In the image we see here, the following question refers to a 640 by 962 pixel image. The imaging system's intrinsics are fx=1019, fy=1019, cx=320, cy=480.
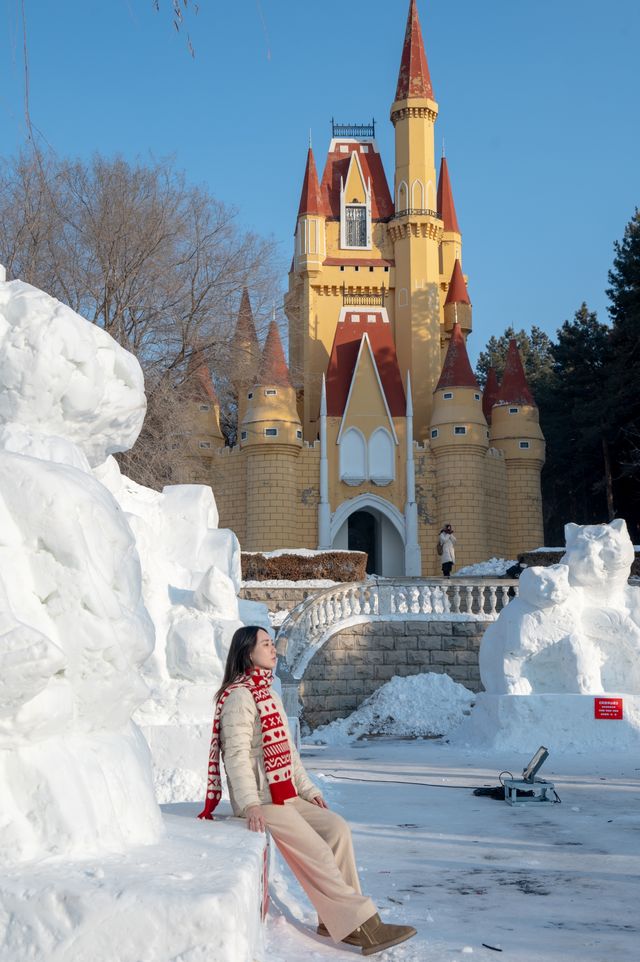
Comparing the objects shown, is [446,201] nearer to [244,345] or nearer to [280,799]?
[244,345]

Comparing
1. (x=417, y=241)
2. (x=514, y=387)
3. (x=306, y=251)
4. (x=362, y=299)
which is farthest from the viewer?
(x=362, y=299)

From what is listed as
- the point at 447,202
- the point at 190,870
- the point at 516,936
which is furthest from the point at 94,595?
the point at 447,202

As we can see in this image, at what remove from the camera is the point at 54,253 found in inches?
760

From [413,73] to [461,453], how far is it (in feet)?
46.2

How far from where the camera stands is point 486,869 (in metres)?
4.59

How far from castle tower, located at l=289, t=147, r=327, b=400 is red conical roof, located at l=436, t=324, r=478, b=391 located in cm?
513

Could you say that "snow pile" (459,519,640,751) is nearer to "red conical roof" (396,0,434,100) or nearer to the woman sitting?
the woman sitting

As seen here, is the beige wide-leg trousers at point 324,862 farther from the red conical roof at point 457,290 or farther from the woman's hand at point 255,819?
the red conical roof at point 457,290

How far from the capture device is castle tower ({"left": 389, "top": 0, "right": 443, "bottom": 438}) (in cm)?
3438

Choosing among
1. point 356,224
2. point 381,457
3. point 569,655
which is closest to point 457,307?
point 356,224

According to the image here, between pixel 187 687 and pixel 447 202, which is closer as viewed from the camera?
pixel 187 687

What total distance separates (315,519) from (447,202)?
14.8 meters

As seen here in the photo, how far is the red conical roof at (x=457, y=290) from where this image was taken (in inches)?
1414

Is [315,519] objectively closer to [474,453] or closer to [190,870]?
[474,453]
